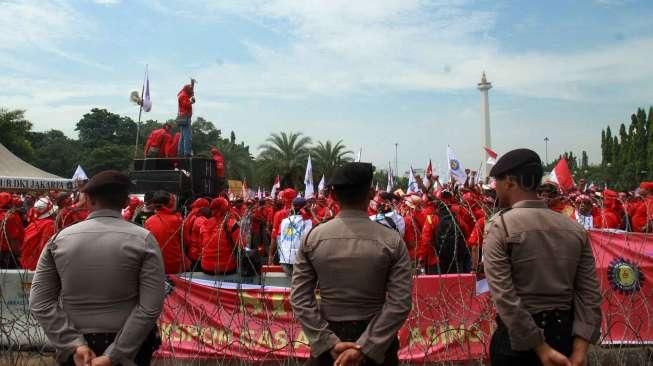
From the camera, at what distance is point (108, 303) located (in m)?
3.07

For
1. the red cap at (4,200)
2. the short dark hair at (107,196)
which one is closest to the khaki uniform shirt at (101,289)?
the short dark hair at (107,196)

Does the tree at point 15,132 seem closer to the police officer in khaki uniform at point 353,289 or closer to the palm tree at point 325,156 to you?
the palm tree at point 325,156

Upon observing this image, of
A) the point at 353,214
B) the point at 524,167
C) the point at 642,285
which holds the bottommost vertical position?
the point at 642,285

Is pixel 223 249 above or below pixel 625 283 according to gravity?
above

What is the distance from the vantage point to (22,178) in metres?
26.4

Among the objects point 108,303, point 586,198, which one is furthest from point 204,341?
point 586,198

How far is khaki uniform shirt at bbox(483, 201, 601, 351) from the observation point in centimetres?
293

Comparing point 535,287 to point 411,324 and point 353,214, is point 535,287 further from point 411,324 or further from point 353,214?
point 411,324

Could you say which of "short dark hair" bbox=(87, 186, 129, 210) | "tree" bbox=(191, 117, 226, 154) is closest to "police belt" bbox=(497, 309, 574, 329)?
"short dark hair" bbox=(87, 186, 129, 210)

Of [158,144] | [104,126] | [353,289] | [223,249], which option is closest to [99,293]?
[353,289]

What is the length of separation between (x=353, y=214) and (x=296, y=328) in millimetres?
2989

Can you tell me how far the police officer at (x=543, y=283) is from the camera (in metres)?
2.90

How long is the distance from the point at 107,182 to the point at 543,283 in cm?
225

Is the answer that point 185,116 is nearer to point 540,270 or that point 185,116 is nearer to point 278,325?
point 278,325
